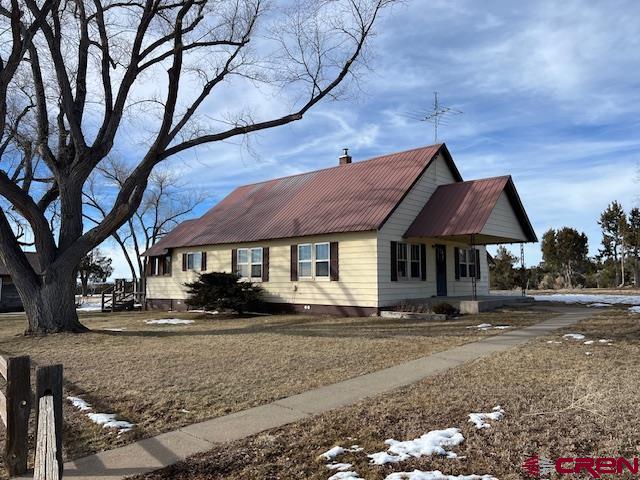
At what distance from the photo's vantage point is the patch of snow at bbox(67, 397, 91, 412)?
6.04 meters

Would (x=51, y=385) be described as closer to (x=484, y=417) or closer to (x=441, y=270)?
(x=484, y=417)

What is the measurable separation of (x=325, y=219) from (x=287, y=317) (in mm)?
3959

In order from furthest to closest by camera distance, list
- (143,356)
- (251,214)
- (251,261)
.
Answer: 1. (251,214)
2. (251,261)
3. (143,356)

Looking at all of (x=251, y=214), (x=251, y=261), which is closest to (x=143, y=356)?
(x=251, y=261)

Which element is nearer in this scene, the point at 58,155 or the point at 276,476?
the point at 276,476

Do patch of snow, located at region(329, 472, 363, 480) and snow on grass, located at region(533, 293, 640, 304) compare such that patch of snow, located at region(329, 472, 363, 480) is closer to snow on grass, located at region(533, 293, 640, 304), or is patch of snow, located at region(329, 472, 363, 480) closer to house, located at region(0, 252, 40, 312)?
snow on grass, located at region(533, 293, 640, 304)

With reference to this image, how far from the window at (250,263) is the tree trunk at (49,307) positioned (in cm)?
810

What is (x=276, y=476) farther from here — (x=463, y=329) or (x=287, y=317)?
(x=287, y=317)

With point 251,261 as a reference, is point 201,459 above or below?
below

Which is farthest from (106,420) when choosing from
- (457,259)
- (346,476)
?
(457,259)

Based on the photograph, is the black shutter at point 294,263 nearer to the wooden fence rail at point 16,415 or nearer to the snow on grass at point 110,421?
the snow on grass at point 110,421

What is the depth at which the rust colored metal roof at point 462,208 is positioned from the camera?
1681 cm

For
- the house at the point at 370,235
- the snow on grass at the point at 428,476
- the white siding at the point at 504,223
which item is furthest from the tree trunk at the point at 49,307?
the white siding at the point at 504,223

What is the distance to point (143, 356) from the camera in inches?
387
